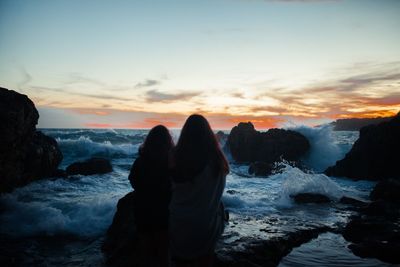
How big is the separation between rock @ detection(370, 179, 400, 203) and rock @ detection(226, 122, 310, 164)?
14.9 metres

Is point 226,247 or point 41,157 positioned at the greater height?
point 41,157

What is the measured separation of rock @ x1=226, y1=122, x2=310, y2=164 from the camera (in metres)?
28.6

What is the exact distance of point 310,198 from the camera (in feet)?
40.8

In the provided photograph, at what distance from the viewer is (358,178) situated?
19.8m

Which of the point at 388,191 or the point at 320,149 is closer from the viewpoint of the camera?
the point at 388,191

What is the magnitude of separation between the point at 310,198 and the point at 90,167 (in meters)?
12.2

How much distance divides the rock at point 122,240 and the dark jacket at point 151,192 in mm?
2382

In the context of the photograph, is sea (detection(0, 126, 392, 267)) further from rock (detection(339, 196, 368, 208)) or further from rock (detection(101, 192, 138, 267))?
rock (detection(339, 196, 368, 208))

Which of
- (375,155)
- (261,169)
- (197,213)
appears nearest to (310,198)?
(261,169)

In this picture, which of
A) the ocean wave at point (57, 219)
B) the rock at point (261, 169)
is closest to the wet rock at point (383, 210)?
the ocean wave at point (57, 219)

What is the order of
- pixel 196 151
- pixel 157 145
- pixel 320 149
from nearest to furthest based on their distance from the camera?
pixel 196 151
pixel 157 145
pixel 320 149

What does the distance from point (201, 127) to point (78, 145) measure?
121 feet

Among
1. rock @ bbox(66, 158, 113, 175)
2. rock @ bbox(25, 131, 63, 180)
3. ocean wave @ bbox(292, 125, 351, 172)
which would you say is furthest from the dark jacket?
ocean wave @ bbox(292, 125, 351, 172)

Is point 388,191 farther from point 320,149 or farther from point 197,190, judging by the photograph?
point 320,149
